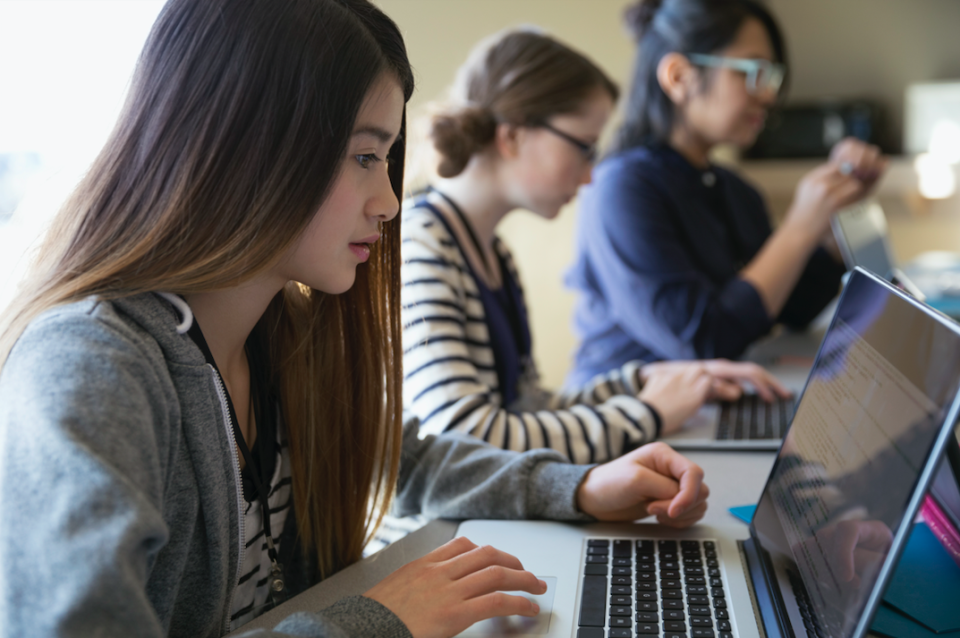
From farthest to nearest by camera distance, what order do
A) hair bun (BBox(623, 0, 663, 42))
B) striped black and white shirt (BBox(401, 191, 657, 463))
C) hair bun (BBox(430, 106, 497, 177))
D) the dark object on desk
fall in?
the dark object on desk, hair bun (BBox(623, 0, 663, 42)), hair bun (BBox(430, 106, 497, 177)), striped black and white shirt (BBox(401, 191, 657, 463))

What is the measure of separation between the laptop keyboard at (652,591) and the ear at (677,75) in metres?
1.24

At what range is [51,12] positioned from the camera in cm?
131

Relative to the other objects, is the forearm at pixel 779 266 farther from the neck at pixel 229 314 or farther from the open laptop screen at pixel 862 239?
the neck at pixel 229 314

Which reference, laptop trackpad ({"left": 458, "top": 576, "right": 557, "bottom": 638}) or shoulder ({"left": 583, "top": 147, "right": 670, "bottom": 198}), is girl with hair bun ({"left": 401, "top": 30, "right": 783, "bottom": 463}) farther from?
laptop trackpad ({"left": 458, "top": 576, "right": 557, "bottom": 638})

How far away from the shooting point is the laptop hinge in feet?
1.89

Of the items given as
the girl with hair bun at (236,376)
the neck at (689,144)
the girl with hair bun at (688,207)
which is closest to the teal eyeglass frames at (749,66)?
the girl with hair bun at (688,207)

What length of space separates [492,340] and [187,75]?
2.27 feet

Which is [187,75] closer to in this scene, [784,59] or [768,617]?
[768,617]

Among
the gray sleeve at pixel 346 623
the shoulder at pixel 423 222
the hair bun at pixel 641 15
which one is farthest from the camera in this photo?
the hair bun at pixel 641 15

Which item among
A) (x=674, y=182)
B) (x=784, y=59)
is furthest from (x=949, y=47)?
(x=674, y=182)

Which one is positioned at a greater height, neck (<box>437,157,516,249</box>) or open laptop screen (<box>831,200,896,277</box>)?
neck (<box>437,157,516,249</box>)

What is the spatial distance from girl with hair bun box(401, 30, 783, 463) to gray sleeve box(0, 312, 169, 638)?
1.86 feet

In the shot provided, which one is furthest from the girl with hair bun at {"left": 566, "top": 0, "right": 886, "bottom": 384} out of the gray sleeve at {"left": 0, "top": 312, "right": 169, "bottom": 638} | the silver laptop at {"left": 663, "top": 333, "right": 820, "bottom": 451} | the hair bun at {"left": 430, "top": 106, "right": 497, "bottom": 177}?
the gray sleeve at {"left": 0, "top": 312, "right": 169, "bottom": 638}

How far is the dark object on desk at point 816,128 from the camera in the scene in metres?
3.24
